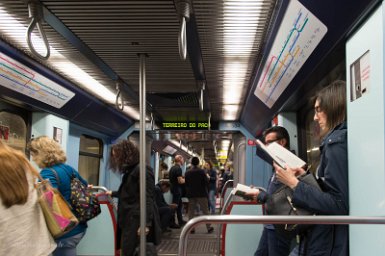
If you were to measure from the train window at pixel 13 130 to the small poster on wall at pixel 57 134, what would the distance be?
43 cm

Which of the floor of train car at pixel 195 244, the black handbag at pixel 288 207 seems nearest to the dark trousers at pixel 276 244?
the black handbag at pixel 288 207

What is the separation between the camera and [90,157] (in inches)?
337

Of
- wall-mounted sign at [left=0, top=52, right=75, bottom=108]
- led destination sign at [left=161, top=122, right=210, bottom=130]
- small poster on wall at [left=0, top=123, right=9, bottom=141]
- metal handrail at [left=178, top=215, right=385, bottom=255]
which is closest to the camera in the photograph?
metal handrail at [left=178, top=215, right=385, bottom=255]

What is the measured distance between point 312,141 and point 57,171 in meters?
3.06

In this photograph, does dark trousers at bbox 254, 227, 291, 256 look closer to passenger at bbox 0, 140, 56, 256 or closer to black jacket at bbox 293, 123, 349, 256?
black jacket at bbox 293, 123, 349, 256

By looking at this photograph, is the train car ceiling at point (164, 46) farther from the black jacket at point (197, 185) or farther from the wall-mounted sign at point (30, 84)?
the black jacket at point (197, 185)

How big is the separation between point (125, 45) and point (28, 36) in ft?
4.23

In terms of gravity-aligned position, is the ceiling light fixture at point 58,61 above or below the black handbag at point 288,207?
above

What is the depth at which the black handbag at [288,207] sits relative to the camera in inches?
80.3

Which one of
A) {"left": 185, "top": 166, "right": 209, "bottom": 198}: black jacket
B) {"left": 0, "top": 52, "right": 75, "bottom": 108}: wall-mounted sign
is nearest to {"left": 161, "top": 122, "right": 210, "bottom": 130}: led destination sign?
{"left": 185, "top": 166, "right": 209, "bottom": 198}: black jacket

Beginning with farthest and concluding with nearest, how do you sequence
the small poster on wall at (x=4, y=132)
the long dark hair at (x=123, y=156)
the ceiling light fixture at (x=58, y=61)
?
the small poster on wall at (x=4, y=132) → the long dark hair at (x=123, y=156) → the ceiling light fixture at (x=58, y=61)

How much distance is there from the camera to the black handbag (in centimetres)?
204

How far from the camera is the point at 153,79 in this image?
5590 mm

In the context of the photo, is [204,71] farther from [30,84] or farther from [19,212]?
[19,212]
